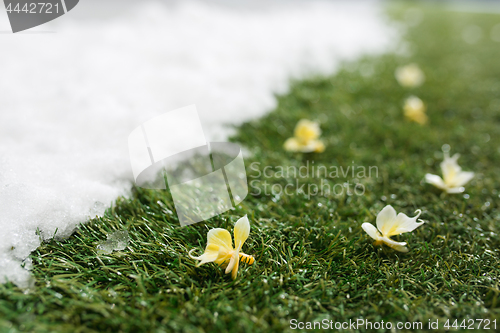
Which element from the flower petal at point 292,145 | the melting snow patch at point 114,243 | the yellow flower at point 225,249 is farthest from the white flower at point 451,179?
the melting snow patch at point 114,243

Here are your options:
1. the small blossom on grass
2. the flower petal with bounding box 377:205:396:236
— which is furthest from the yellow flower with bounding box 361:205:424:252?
the small blossom on grass

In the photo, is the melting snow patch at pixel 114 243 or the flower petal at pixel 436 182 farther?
the flower petal at pixel 436 182

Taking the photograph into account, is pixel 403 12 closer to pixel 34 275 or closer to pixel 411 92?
pixel 411 92

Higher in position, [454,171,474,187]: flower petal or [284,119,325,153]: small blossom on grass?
[284,119,325,153]: small blossom on grass

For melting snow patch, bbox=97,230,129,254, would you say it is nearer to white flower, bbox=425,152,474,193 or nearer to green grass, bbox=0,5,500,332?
green grass, bbox=0,5,500,332

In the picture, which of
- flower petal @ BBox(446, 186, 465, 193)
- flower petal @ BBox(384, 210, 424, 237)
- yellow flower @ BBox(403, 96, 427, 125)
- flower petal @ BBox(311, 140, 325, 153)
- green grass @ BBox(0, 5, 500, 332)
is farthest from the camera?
yellow flower @ BBox(403, 96, 427, 125)

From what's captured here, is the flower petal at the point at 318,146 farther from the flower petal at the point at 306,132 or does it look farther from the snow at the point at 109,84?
the snow at the point at 109,84
